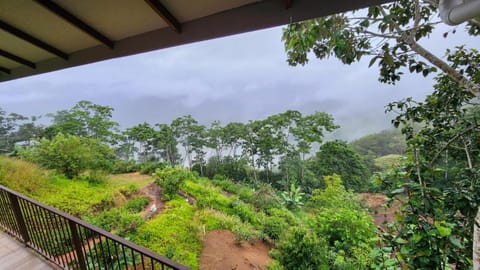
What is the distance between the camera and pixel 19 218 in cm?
257

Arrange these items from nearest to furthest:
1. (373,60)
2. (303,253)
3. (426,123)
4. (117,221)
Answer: (373,60) → (426,123) → (303,253) → (117,221)

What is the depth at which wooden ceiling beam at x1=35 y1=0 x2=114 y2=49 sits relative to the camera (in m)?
1.53

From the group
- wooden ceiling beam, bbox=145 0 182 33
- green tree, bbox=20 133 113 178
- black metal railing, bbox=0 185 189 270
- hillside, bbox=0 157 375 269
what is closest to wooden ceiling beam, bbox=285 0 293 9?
wooden ceiling beam, bbox=145 0 182 33

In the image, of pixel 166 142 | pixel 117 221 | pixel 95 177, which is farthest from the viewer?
pixel 166 142

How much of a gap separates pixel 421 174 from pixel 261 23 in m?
1.69

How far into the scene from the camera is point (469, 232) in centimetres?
151

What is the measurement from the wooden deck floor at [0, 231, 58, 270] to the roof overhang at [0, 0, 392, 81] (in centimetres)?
232

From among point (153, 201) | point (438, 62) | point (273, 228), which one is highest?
point (438, 62)

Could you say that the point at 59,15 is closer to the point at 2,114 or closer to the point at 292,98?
the point at 2,114

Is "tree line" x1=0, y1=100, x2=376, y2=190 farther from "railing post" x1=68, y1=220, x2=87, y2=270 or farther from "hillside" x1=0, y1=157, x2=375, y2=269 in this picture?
"railing post" x1=68, y1=220, x2=87, y2=270

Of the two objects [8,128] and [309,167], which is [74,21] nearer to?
[309,167]

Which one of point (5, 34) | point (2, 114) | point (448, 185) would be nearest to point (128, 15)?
point (5, 34)

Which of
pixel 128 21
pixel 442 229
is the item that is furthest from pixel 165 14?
pixel 442 229

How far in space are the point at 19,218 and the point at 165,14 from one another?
3142mm
